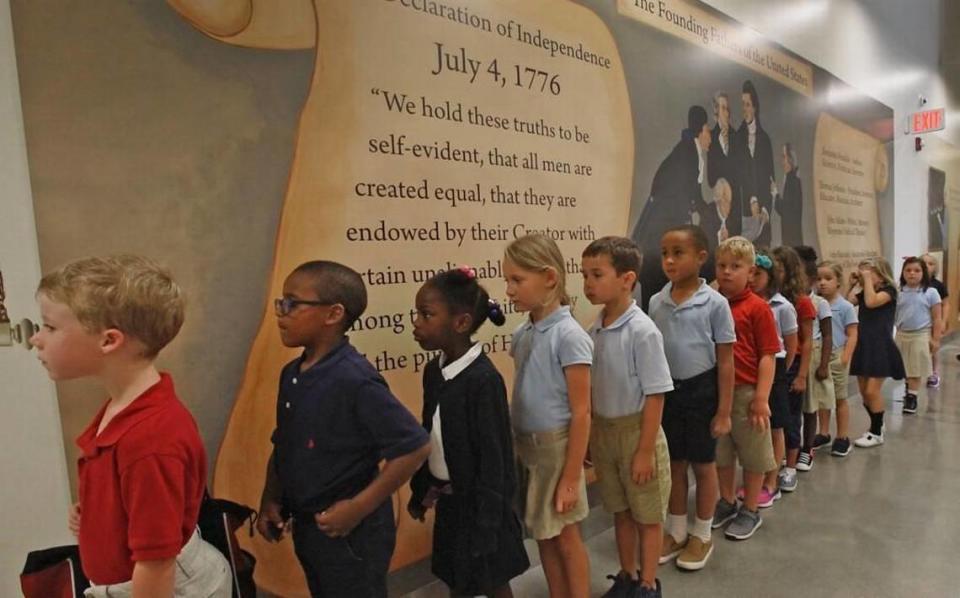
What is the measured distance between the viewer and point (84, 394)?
1.42m

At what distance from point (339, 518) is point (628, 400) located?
1.13 m

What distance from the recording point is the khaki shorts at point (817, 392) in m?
3.49

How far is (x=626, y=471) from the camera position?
2004 millimetres

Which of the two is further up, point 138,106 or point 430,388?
point 138,106

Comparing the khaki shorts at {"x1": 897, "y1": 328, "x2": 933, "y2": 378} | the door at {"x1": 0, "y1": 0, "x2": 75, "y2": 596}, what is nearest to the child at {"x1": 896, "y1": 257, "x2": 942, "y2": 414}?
the khaki shorts at {"x1": 897, "y1": 328, "x2": 933, "y2": 378}

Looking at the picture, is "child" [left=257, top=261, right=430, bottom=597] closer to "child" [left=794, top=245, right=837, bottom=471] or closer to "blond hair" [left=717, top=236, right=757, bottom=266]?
"blond hair" [left=717, top=236, right=757, bottom=266]

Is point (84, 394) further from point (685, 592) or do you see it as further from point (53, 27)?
point (685, 592)

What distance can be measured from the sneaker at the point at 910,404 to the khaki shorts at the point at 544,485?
175 inches

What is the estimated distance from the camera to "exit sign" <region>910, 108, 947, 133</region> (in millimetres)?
6348

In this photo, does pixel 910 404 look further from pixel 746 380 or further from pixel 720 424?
pixel 720 424

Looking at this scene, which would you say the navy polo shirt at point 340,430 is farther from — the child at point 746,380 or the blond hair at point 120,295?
the child at point 746,380

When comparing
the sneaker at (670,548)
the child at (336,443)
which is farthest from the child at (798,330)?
the child at (336,443)

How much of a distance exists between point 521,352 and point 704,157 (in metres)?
2.26

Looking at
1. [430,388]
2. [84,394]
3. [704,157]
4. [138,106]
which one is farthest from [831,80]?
[84,394]
